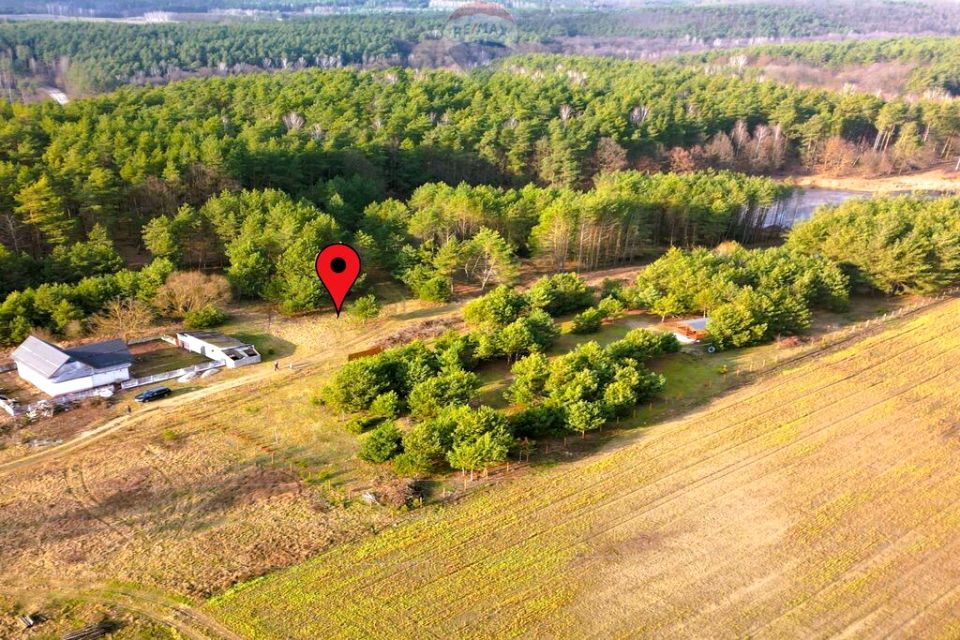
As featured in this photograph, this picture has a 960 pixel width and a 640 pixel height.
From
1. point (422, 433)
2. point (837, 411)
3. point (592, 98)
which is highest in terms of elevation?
point (592, 98)

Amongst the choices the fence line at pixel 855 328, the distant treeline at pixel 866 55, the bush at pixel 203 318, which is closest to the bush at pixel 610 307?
the fence line at pixel 855 328

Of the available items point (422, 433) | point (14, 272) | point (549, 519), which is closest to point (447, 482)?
point (422, 433)

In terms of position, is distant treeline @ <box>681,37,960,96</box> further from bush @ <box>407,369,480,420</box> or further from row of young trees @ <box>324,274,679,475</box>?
bush @ <box>407,369,480,420</box>

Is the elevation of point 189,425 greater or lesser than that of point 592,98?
lesser

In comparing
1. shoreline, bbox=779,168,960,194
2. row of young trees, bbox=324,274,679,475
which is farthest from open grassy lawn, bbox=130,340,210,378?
shoreline, bbox=779,168,960,194

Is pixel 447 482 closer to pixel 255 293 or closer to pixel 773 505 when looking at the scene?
pixel 773 505

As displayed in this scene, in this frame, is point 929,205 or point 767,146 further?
point 767,146

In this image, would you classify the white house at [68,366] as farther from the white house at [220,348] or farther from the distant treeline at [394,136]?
the distant treeline at [394,136]
